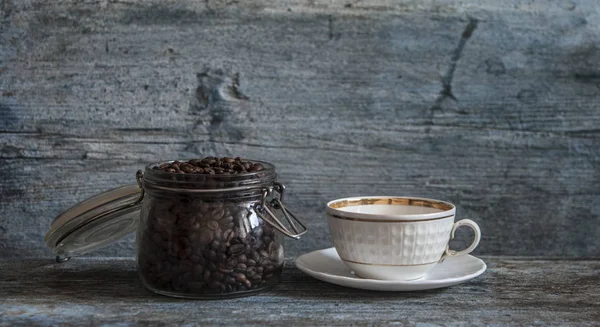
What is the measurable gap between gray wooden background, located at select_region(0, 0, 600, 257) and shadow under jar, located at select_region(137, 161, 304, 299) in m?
0.38

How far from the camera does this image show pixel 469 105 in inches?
55.1

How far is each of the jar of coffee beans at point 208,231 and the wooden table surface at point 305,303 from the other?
0.03 metres

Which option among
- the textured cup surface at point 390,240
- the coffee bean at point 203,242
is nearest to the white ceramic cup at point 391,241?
the textured cup surface at point 390,240

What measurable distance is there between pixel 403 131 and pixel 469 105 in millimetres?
129

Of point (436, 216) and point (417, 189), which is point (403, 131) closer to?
point (417, 189)

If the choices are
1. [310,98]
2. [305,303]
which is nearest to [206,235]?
[305,303]

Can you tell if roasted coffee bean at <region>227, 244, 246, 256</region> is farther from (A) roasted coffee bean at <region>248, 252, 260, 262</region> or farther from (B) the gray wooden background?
(B) the gray wooden background

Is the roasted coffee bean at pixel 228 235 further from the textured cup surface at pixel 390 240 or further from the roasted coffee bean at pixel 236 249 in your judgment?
the textured cup surface at pixel 390 240

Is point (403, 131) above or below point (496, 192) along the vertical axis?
above

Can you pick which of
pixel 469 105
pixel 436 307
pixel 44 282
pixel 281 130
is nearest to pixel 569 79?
pixel 469 105

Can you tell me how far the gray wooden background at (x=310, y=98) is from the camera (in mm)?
1351

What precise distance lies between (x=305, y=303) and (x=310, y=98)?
1.62 ft

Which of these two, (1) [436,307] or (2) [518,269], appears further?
(2) [518,269]

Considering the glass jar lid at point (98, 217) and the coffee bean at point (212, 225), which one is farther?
the glass jar lid at point (98, 217)
